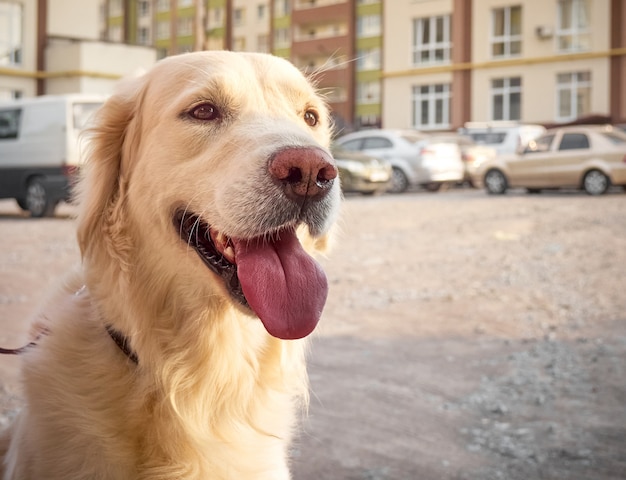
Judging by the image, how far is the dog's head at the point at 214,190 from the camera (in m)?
2.41

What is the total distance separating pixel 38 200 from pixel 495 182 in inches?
444

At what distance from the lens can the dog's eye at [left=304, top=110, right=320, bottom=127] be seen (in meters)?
3.04

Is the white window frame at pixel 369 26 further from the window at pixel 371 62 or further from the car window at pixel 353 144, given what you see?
the car window at pixel 353 144

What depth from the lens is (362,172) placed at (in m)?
19.4

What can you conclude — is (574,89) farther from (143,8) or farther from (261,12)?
(143,8)

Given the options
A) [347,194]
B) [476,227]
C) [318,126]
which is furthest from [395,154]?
[318,126]

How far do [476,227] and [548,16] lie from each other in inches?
993

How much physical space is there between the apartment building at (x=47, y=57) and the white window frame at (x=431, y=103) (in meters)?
13.6

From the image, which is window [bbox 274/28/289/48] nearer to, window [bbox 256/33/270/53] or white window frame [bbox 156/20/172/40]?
window [bbox 256/33/270/53]

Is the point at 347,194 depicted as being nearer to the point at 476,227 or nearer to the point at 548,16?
the point at 476,227

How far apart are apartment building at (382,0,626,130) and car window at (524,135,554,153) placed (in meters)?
14.2

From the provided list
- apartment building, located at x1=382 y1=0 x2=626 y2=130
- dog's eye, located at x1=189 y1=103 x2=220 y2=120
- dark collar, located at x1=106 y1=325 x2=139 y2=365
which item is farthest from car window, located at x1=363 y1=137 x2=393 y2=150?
dark collar, located at x1=106 y1=325 x2=139 y2=365

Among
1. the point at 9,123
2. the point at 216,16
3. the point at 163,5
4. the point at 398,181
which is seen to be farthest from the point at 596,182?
the point at 163,5

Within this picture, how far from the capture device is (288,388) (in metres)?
2.74
